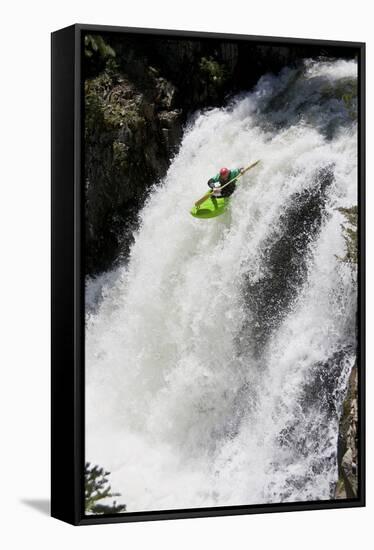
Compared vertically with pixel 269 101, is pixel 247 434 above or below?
below

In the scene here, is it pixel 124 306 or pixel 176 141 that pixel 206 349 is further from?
pixel 176 141

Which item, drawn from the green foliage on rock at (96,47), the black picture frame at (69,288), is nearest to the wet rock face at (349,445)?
the black picture frame at (69,288)

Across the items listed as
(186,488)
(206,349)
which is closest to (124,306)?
(206,349)

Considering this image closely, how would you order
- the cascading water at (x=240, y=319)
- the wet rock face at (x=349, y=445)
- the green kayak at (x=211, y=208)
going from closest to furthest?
the cascading water at (x=240, y=319) → the green kayak at (x=211, y=208) → the wet rock face at (x=349, y=445)

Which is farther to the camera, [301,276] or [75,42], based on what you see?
[301,276]

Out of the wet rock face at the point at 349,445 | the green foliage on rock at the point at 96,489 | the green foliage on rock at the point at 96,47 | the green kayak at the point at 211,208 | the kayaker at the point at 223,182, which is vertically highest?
the green foliage on rock at the point at 96,47

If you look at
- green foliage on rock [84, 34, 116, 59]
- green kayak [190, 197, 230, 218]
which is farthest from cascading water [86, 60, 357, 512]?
green foliage on rock [84, 34, 116, 59]

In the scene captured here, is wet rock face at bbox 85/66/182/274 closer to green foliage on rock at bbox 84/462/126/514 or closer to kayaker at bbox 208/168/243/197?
kayaker at bbox 208/168/243/197

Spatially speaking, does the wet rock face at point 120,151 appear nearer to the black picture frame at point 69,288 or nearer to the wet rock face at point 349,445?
the black picture frame at point 69,288
